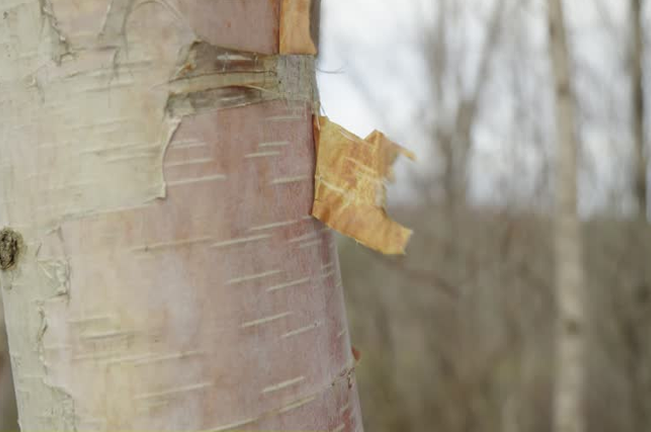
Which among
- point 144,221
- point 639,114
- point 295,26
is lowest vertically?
point 639,114

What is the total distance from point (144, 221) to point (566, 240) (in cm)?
288

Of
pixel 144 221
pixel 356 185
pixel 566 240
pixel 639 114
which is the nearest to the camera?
pixel 144 221

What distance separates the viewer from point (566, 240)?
3.17 metres

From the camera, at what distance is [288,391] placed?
0.63 meters

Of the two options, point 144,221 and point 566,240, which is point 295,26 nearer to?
point 144,221

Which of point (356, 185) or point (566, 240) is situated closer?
point (356, 185)

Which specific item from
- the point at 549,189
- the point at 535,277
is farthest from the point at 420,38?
the point at 535,277

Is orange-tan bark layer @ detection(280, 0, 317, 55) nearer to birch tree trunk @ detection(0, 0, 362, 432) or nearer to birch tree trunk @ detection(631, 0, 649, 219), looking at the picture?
birch tree trunk @ detection(0, 0, 362, 432)

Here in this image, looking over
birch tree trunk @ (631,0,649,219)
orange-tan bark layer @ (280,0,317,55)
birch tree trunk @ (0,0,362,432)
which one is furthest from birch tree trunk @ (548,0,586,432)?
birch tree trunk @ (0,0,362,432)

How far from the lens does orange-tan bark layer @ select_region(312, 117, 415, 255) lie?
69cm

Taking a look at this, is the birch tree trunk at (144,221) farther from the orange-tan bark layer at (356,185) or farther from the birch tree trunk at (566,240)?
the birch tree trunk at (566,240)

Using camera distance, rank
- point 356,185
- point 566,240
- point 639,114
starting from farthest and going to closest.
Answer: point 639,114 < point 566,240 < point 356,185

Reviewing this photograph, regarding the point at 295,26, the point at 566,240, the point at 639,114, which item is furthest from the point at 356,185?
the point at 639,114

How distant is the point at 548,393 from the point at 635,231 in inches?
66.6
